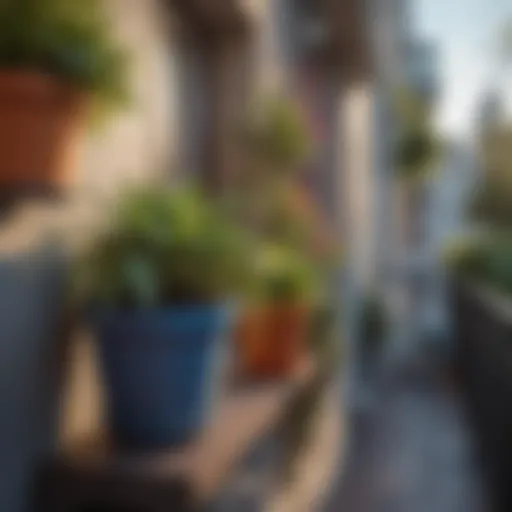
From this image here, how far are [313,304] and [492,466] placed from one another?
1.81 ft

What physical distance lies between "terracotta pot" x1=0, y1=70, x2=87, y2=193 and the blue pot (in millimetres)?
185

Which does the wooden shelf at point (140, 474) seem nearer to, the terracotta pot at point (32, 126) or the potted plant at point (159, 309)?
the potted plant at point (159, 309)

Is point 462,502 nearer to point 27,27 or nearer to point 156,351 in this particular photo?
point 156,351

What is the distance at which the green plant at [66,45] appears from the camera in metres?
0.96

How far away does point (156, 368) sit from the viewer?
3.52 ft

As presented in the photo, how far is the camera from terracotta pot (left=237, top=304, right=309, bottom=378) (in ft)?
5.43

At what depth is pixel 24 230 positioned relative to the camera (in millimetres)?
1068

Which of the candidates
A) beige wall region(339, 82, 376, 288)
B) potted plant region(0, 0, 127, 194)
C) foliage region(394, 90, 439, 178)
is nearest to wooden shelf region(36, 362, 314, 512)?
potted plant region(0, 0, 127, 194)

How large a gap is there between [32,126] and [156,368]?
312 millimetres

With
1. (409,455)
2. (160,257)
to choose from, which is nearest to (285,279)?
(160,257)

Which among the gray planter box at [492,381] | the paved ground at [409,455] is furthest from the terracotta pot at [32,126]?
the paved ground at [409,455]

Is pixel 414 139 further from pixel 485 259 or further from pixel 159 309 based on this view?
pixel 159 309

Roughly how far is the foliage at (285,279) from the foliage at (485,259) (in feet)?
4.87

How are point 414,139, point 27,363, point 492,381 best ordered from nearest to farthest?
1. point 27,363
2. point 492,381
3. point 414,139
